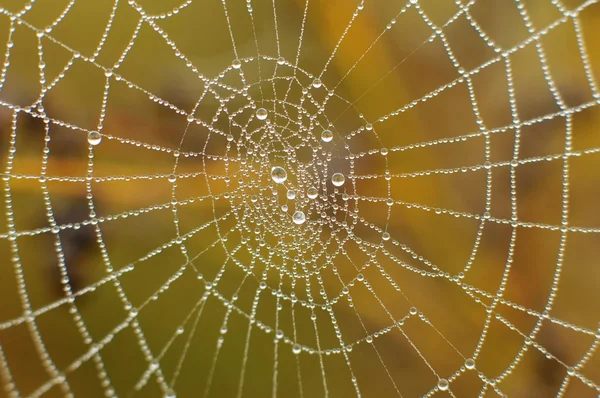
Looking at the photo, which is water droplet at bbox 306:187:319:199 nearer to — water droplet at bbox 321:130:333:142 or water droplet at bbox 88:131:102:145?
water droplet at bbox 321:130:333:142

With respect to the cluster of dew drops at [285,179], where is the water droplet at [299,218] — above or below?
below

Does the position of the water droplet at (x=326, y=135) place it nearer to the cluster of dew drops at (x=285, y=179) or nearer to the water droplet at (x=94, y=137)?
the cluster of dew drops at (x=285, y=179)

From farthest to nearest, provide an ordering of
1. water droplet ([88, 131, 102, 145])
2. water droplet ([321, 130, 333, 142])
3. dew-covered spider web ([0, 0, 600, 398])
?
dew-covered spider web ([0, 0, 600, 398]) < water droplet ([321, 130, 333, 142]) < water droplet ([88, 131, 102, 145])

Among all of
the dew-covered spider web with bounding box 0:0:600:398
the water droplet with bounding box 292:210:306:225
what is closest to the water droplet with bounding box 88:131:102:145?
the dew-covered spider web with bounding box 0:0:600:398

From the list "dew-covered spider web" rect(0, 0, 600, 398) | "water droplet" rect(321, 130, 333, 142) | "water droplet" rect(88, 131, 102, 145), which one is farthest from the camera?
"dew-covered spider web" rect(0, 0, 600, 398)

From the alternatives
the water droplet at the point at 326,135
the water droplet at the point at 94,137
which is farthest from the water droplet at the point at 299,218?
the water droplet at the point at 94,137

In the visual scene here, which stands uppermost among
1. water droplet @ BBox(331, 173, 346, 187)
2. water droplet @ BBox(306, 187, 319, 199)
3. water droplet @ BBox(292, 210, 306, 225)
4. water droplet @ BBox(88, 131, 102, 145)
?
water droplet @ BBox(88, 131, 102, 145)

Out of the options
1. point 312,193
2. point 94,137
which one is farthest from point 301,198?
point 94,137

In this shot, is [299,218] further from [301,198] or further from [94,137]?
[94,137]

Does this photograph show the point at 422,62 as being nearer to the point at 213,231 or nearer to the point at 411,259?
the point at 411,259

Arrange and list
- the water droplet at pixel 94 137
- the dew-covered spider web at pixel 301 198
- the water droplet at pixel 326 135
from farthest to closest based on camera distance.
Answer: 1. the dew-covered spider web at pixel 301 198
2. the water droplet at pixel 326 135
3. the water droplet at pixel 94 137
